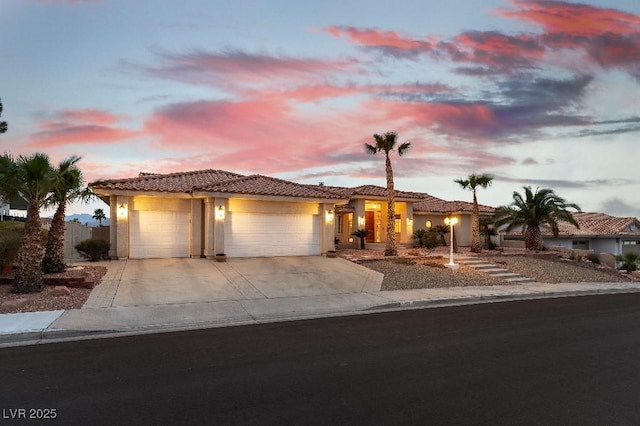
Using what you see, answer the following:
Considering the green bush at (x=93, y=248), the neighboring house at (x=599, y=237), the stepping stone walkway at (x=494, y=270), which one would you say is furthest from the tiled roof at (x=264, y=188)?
the neighboring house at (x=599, y=237)

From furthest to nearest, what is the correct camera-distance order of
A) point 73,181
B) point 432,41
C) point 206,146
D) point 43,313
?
point 206,146 < point 432,41 < point 73,181 < point 43,313

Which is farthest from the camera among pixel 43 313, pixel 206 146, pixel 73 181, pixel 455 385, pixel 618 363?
pixel 206 146

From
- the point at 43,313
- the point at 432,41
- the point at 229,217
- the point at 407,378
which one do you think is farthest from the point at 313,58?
the point at 407,378

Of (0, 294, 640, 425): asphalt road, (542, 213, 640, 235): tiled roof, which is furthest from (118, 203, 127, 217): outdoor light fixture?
(542, 213, 640, 235): tiled roof

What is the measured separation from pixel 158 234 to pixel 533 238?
24.2 meters

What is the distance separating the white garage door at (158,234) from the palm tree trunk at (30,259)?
7388 mm

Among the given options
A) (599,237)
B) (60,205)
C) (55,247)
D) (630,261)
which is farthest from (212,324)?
(599,237)

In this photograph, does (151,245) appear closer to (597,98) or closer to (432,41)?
(432,41)

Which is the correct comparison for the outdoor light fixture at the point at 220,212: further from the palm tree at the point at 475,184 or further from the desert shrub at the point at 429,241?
the palm tree at the point at 475,184

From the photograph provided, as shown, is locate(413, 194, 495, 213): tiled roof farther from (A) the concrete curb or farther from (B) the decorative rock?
(B) the decorative rock

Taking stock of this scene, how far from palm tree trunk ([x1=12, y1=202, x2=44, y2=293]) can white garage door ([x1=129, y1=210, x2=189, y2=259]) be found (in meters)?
7.39

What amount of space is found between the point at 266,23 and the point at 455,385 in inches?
632

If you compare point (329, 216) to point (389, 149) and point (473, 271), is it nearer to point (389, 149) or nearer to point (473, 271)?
point (389, 149)

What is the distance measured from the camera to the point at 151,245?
19.8m
